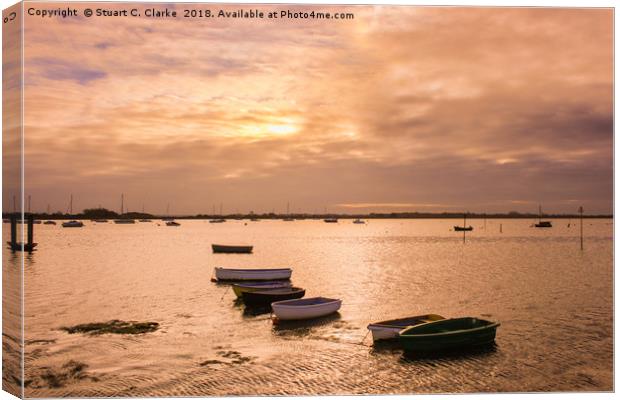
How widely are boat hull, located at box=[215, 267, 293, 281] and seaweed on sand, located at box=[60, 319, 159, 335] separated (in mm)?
13017

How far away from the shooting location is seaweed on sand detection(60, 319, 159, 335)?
754 inches

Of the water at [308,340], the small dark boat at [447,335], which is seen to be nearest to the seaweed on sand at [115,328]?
the water at [308,340]

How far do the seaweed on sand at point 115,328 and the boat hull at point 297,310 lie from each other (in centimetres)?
465

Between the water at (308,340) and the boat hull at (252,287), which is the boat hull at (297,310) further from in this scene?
the boat hull at (252,287)

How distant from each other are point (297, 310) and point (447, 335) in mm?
6734

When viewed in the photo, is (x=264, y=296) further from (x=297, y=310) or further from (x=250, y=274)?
(x=250, y=274)

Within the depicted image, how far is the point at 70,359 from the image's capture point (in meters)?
15.2

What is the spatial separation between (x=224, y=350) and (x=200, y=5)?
10.3 meters

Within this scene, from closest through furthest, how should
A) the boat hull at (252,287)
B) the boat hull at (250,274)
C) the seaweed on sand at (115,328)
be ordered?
the seaweed on sand at (115,328), the boat hull at (252,287), the boat hull at (250,274)

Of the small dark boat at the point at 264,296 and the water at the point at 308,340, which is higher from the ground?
the small dark boat at the point at 264,296

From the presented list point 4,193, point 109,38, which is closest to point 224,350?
point 4,193

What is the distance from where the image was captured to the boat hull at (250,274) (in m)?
34.0

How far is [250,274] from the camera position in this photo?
114 feet

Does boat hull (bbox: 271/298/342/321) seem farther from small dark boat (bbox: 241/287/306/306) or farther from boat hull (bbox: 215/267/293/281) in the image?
boat hull (bbox: 215/267/293/281)
